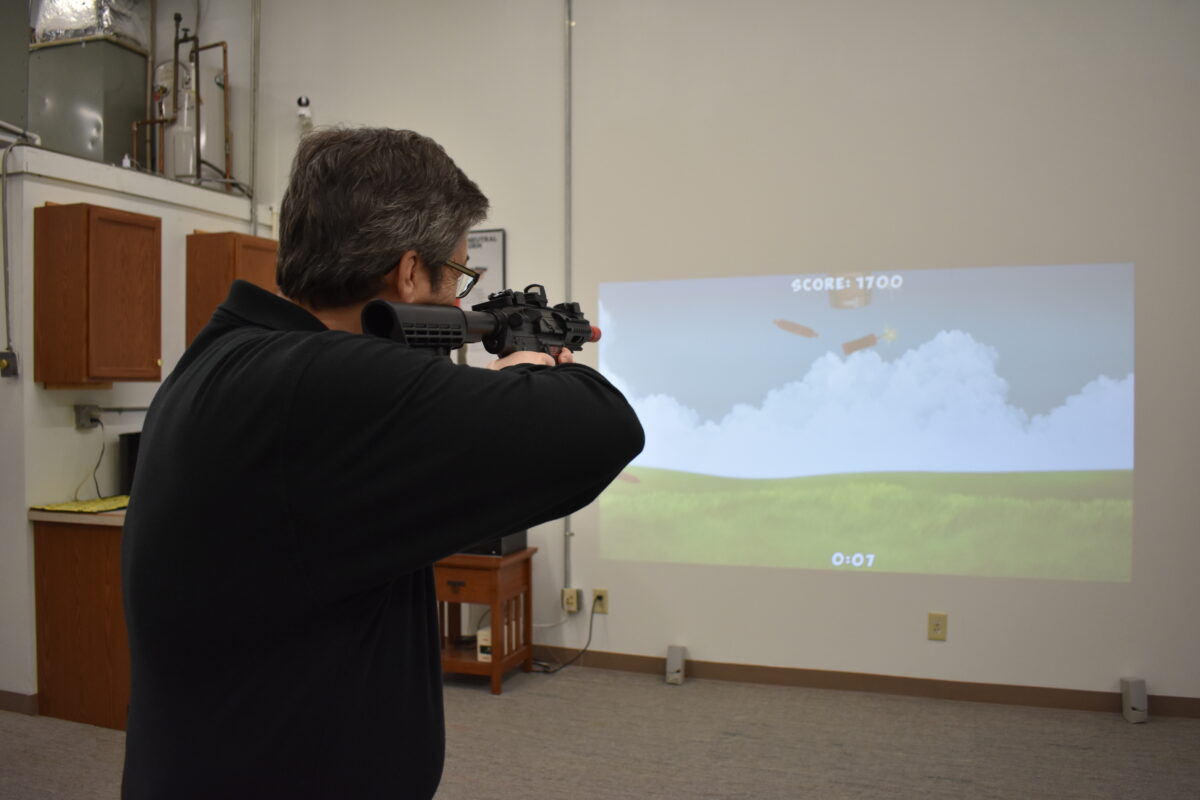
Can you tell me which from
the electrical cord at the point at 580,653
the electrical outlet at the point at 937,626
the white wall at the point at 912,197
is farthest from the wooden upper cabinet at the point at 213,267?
the electrical outlet at the point at 937,626

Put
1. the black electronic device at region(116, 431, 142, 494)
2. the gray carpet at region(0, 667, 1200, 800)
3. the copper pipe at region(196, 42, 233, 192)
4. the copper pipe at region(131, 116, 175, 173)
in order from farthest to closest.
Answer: the copper pipe at region(196, 42, 233, 192)
the copper pipe at region(131, 116, 175, 173)
the black electronic device at region(116, 431, 142, 494)
the gray carpet at region(0, 667, 1200, 800)

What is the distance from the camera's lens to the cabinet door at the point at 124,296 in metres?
3.39

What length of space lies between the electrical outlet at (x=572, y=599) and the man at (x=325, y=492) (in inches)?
122

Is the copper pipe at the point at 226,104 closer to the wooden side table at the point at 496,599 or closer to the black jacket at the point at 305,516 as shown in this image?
the wooden side table at the point at 496,599

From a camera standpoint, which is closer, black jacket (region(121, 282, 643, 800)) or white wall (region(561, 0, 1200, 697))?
black jacket (region(121, 282, 643, 800))

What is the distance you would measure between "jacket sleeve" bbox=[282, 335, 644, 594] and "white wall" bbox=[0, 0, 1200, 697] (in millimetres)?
3106

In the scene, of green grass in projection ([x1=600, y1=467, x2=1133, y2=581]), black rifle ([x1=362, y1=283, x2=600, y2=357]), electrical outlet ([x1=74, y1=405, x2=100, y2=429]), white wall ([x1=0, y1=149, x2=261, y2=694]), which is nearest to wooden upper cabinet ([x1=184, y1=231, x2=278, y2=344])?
white wall ([x1=0, y1=149, x2=261, y2=694])

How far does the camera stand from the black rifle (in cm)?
92

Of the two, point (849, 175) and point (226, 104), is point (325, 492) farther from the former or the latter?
point (226, 104)

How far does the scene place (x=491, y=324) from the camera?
1098 millimetres

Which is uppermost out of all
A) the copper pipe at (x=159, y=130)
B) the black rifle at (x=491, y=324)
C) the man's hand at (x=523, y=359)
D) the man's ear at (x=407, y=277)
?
the copper pipe at (x=159, y=130)

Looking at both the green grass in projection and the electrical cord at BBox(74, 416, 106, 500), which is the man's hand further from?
the electrical cord at BBox(74, 416, 106, 500)

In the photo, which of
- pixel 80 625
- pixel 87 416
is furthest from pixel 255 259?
pixel 80 625

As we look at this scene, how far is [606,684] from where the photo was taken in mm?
→ 3775
